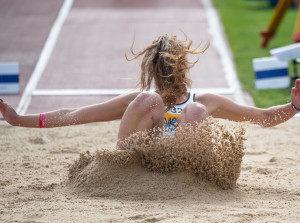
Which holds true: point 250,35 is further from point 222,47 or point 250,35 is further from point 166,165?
point 166,165

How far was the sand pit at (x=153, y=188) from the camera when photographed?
349 cm

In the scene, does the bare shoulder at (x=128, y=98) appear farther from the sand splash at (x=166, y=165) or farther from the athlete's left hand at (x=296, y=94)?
the athlete's left hand at (x=296, y=94)

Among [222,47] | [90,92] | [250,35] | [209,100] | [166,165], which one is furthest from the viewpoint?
[250,35]

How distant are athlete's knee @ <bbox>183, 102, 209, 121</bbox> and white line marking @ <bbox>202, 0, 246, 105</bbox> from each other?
342 cm

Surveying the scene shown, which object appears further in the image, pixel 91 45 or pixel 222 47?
pixel 91 45

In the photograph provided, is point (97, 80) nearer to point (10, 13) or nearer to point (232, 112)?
point (232, 112)

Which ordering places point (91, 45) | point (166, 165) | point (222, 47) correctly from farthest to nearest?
1. point (91, 45)
2. point (222, 47)
3. point (166, 165)

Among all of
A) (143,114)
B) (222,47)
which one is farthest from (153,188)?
(222,47)

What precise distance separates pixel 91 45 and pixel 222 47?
2.29 meters

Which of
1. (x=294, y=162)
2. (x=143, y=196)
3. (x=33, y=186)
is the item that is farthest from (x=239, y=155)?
(x=33, y=186)

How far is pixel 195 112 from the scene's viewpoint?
3785mm

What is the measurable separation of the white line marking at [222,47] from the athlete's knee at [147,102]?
3455mm

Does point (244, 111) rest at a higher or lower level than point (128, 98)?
lower

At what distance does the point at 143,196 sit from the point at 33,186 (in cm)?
86
